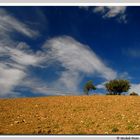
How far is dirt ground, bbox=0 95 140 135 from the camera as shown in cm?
1293

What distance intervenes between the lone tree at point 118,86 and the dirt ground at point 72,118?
644 inches

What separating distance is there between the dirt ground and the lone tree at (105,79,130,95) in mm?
16360

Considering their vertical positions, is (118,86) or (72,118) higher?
(118,86)

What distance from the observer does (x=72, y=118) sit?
15.1 m

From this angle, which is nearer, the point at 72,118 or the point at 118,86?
the point at 72,118

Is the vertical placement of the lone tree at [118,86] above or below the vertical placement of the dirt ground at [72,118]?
above

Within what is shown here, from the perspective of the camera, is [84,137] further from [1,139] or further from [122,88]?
[122,88]

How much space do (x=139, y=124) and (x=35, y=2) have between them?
20.5 ft

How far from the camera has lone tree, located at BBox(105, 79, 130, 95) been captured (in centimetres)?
3609

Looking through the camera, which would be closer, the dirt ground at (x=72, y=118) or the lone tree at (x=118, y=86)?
the dirt ground at (x=72, y=118)

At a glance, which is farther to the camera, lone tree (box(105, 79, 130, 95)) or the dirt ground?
lone tree (box(105, 79, 130, 95))

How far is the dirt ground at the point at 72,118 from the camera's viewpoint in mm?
12930

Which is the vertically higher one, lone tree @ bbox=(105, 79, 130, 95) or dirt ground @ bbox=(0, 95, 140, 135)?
lone tree @ bbox=(105, 79, 130, 95)

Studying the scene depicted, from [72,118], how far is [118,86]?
73.1ft
